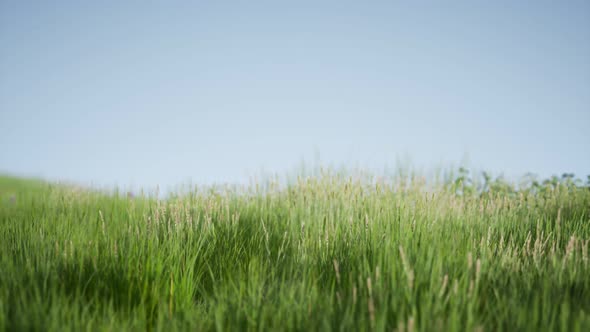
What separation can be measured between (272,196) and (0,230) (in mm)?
2739

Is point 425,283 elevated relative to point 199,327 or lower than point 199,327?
elevated

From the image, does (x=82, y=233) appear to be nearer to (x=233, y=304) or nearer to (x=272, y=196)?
(x=233, y=304)

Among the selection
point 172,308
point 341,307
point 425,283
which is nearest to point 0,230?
point 172,308

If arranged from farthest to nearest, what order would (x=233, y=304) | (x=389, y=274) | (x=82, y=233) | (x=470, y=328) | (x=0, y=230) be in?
(x=0, y=230) → (x=82, y=233) → (x=389, y=274) → (x=233, y=304) → (x=470, y=328)

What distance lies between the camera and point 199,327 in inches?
80.4

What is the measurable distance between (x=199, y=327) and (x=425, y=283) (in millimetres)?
1155

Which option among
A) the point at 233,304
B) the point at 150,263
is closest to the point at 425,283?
the point at 233,304

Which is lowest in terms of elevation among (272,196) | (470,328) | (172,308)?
(172,308)

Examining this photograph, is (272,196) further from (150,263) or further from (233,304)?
(233,304)

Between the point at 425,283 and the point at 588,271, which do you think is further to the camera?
the point at 588,271

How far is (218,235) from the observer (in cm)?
352

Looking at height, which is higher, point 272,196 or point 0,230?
point 272,196

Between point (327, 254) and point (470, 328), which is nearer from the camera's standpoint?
point (470, 328)

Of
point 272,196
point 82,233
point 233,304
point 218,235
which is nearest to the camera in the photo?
point 233,304
